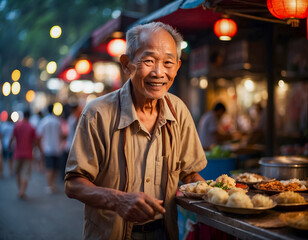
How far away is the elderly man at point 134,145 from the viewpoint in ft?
8.59

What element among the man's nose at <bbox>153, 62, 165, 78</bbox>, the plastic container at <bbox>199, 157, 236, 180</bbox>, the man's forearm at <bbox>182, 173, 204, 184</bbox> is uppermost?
the man's nose at <bbox>153, 62, 165, 78</bbox>

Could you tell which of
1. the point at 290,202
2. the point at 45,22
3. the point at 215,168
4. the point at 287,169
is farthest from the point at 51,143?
the point at 45,22

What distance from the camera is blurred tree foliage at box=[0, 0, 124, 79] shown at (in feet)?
56.9

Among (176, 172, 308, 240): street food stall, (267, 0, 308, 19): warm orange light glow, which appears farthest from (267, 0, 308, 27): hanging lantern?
(176, 172, 308, 240): street food stall

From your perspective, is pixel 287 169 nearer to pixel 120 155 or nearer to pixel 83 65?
pixel 120 155

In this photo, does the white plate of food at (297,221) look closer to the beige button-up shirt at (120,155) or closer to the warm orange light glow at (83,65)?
the beige button-up shirt at (120,155)

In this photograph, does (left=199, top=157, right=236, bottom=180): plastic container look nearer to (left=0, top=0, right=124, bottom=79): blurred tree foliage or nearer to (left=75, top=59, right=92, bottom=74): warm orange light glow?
(left=75, top=59, right=92, bottom=74): warm orange light glow

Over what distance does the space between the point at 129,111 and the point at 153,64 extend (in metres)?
0.39

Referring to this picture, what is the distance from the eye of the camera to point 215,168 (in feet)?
18.9

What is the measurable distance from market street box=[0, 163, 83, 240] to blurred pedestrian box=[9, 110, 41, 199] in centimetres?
44

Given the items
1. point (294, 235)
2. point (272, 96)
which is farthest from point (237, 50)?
point (294, 235)

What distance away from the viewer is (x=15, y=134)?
35.1ft

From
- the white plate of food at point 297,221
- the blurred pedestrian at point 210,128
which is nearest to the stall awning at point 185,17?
the white plate of food at point 297,221

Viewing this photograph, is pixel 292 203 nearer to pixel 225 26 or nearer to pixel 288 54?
pixel 225 26
